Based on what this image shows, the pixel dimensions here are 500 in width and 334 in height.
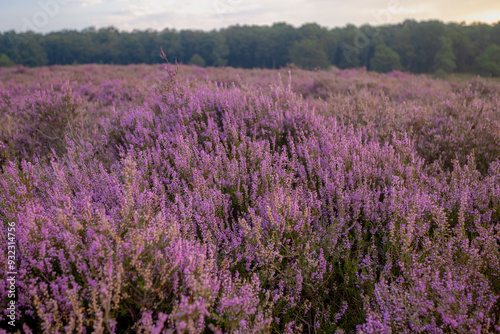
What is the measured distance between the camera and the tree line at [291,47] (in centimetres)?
3931

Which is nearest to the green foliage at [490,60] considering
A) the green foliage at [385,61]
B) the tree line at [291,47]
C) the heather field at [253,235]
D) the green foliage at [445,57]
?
the tree line at [291,47]

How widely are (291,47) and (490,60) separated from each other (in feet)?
85.2

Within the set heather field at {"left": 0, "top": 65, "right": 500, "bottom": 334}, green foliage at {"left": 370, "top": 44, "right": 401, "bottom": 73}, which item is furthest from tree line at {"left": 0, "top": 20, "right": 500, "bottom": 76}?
heather field at {"left": 0, "top": 65, "right": 500, "bottom": 334}

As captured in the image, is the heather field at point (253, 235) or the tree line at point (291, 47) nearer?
the heather field at point (253, 235)

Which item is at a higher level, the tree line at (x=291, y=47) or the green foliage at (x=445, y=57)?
the tree line at (x=291, y=47)

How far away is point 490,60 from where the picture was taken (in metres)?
36.4

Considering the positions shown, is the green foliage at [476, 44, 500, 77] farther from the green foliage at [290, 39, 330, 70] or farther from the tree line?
the green foliage at [290, 39, 330, 70]

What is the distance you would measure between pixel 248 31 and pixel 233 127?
57.9 metres

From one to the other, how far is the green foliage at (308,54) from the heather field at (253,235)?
4198cm

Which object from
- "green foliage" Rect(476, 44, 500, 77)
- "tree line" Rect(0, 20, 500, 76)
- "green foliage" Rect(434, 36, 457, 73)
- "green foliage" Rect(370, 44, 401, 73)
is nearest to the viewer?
"green foliage" Rect(476, 44, 500, 77)

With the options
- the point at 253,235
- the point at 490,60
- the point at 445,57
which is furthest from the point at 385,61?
the point at 253,235

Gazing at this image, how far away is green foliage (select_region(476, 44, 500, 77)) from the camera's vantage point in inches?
1362

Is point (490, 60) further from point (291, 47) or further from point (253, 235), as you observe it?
point (253, 235)

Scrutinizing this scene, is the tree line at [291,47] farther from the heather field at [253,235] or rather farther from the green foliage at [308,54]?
the heather field at [253,235]
